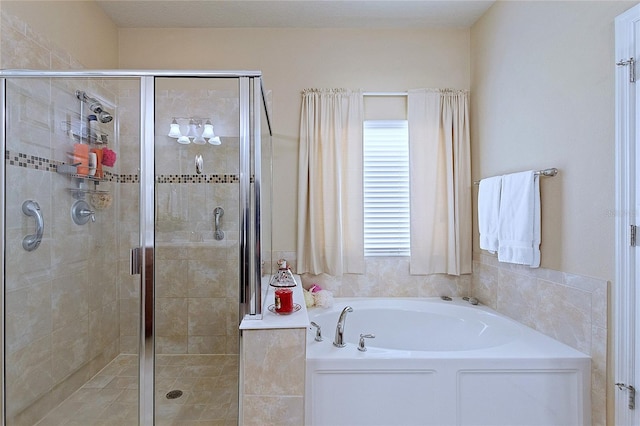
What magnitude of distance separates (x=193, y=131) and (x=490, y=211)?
2004 millimetres

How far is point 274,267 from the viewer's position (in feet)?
8.41

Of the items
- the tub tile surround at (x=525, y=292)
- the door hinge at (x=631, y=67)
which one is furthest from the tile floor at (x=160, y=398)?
the door hinge at (x=631, y=67)

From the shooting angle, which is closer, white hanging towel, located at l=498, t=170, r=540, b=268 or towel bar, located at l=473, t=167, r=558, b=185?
towel bar, located at l=473, t=167, r=558, b=185

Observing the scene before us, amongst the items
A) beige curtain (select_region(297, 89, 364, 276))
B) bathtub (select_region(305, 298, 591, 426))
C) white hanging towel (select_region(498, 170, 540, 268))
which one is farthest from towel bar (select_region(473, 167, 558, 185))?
beige curtain (select_region(297, 89, 364, 276))

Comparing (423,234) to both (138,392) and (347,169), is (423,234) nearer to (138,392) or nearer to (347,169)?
(347,169)

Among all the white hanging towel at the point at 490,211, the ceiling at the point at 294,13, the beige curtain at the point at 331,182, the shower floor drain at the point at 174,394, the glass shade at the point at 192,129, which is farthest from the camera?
the beige curtain at the point at 331,182

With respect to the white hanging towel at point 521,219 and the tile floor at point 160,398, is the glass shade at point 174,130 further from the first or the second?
the white hanging towel at point 521,219

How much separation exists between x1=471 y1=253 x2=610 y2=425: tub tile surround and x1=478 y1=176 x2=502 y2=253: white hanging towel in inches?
7.7

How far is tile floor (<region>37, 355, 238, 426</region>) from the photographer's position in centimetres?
163

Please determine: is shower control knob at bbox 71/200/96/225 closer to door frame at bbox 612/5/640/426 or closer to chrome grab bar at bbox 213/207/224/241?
chrome grab bar at bbox 213/207/224/241

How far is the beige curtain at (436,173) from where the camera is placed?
258 cm

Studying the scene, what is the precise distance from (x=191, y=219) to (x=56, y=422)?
4.02ft

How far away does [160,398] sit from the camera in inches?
65.6

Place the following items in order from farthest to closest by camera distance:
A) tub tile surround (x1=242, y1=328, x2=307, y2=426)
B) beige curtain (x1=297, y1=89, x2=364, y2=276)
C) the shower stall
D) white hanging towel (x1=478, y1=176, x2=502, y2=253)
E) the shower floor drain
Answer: beige curtain (x1=297, y1=89, x2=364, y2=276)
white hanging towel (x1=478, y1=176, x2=502, y2=253)
the shower floor drain
the shower stall
tub tile surround (x1=242, y1=328, x2=307, y2=426)
